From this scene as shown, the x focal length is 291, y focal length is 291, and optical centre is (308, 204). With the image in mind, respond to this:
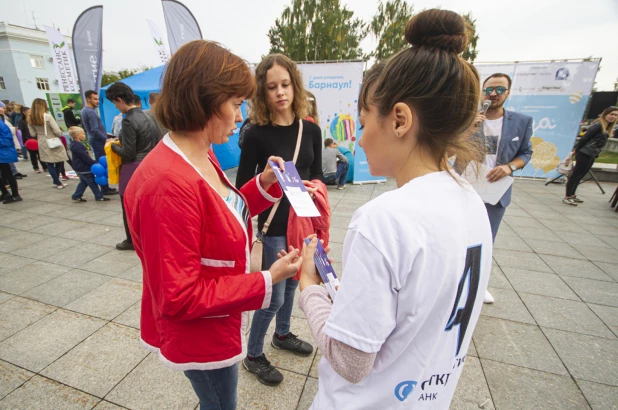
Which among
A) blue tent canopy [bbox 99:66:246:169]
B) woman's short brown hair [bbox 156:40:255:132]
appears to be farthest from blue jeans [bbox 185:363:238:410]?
blue tent canopy [bbox 99:66:246:169]

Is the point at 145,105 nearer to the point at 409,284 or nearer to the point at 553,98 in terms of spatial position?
the point at 409,284

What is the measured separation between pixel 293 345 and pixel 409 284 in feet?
6.36

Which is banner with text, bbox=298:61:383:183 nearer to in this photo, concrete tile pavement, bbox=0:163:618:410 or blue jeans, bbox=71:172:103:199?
concrete tile pavement, bbox=0:163:618:410

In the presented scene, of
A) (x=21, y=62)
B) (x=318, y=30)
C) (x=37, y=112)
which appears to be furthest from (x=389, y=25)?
(x=21, y=62)

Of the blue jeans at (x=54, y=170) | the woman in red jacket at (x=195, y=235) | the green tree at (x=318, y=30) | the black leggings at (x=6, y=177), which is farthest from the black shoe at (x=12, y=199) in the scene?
the green tree at (x=318, y=30)

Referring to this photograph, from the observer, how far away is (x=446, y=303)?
680 mm

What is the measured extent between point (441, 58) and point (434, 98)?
0.10 meters

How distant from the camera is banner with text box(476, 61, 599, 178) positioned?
7.85 m

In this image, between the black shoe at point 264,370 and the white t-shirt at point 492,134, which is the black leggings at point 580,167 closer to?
the white t-shirt at point 492,134

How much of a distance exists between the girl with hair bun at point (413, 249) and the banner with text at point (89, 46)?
9691mm

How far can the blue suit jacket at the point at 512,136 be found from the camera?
110 inches

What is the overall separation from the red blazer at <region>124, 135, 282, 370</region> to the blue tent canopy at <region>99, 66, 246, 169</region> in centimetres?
772

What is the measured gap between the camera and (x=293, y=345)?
90.4 inches

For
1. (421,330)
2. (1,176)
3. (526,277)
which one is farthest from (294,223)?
(1,176)
